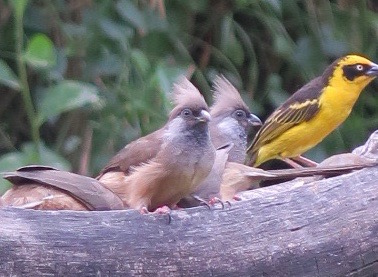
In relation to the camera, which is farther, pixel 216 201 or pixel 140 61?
pixel 140 61

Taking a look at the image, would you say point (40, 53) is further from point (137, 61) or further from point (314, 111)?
point (314, 111)

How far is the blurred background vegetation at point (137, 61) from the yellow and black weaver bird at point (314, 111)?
0.14 meters

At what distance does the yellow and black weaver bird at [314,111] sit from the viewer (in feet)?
14.0

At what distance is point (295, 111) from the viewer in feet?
14.0

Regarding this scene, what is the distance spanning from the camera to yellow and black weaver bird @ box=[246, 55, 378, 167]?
4.25m

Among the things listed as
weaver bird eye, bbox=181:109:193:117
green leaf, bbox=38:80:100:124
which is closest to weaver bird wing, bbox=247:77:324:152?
green leaf, bbox=38:80:100:124

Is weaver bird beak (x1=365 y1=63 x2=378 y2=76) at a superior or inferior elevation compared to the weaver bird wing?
superior

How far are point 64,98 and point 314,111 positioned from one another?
1200mm

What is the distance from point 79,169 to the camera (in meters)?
3.86

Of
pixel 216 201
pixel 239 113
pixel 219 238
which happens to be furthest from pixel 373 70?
pixel 219 238

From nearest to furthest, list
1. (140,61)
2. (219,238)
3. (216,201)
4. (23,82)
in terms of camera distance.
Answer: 1. (219,238)
2. (216,201)
3. (23,82)
4. (140,61)

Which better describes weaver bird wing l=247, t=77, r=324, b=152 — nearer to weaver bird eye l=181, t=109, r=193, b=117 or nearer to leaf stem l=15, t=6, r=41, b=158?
leaf stem l=15, t=6, r=41, b=158

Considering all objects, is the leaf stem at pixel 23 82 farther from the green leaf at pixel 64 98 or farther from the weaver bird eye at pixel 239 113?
the weaver bird eye at pixel 239 113

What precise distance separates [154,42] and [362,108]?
3.78 ft
